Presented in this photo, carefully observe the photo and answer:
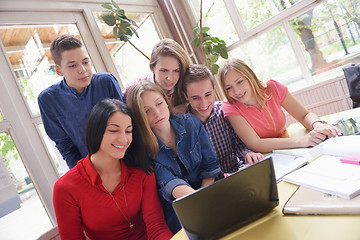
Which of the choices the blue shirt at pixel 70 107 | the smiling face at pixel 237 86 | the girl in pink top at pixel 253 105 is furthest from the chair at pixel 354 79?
the blue shirt at pixel 70 107

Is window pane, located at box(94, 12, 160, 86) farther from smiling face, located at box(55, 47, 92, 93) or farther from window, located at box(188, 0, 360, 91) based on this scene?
smiling face, located at box(55, 47, 92, 93)

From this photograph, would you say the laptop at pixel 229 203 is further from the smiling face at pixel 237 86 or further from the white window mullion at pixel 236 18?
the white window mullion at pixel 236 18

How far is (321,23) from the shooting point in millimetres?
3199

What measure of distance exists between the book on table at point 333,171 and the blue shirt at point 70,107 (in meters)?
1.11

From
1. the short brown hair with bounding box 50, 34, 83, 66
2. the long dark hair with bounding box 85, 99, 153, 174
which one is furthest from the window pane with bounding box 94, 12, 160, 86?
the long dark hair with bounding box 85, 99, 153, 174

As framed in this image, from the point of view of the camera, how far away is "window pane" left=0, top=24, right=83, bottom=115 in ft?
7.50

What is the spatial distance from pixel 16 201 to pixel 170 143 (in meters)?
1.34

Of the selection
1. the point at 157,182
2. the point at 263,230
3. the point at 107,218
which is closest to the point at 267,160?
the point at 263,230

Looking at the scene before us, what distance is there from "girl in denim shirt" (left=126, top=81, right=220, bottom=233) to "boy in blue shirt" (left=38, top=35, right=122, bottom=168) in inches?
12.5

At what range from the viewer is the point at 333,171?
0.89 m

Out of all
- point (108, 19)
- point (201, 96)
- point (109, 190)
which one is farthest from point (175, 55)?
point (108, 19)

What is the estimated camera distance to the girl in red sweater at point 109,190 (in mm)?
1171

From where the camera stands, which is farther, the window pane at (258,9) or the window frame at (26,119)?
the window pane at (258,9)

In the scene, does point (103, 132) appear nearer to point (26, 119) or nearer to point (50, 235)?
point (50, 235)
